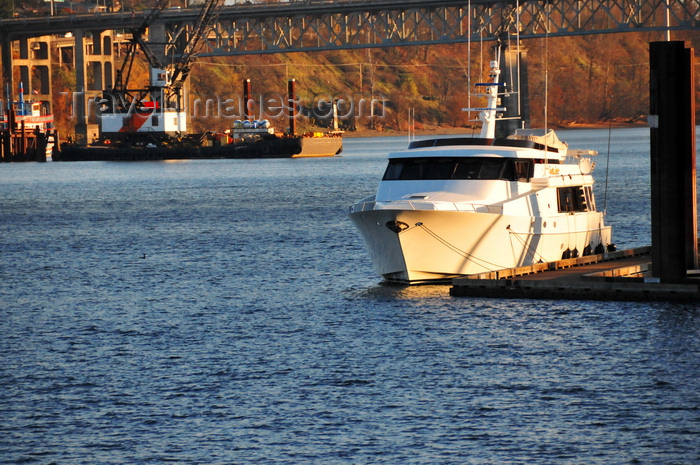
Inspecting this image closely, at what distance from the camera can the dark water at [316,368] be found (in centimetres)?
2098

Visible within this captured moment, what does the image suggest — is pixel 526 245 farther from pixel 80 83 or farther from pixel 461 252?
pixel 80 83

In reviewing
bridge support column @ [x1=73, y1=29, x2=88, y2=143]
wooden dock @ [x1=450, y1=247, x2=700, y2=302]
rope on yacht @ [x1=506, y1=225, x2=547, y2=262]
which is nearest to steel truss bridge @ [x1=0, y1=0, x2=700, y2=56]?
bridge support column @ [x1=73, y1=29, x2=88, y2=143]

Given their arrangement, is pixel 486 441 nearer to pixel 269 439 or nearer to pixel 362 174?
pixel 269 439

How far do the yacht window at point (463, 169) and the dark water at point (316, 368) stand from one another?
10.5 ft

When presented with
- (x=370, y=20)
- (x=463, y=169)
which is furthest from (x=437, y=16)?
(x=463, y=169)

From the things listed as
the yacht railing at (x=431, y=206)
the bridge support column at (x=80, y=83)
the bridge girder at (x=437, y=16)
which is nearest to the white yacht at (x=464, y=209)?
the yacht railing at (x=431, y=206)

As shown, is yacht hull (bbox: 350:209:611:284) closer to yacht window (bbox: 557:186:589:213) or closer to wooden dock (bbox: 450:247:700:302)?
wooden dock (bbox: 450:247:700:302)

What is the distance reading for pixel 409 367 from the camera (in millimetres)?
26703

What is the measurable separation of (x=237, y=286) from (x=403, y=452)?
20635 millimetres

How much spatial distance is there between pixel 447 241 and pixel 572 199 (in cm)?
561

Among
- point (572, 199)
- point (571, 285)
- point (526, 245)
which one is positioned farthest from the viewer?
point (572, 199)

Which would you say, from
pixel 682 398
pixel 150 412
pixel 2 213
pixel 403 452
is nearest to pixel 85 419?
pixel 150 412

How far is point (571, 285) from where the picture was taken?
109 feet

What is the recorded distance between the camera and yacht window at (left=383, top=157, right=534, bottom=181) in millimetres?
35844
